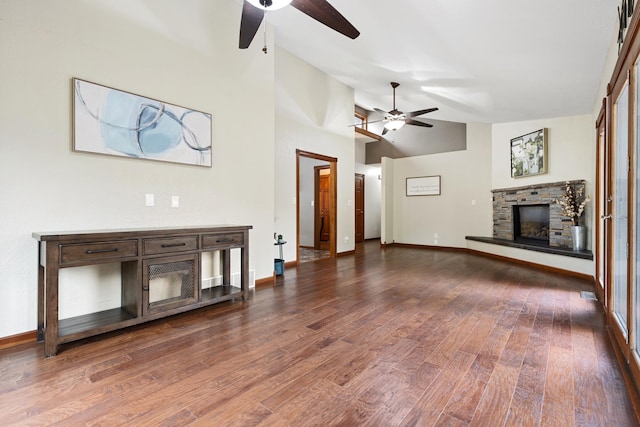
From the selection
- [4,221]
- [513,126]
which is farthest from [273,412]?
[513,126]

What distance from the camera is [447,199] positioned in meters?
7.63

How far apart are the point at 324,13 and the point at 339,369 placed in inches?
98.3

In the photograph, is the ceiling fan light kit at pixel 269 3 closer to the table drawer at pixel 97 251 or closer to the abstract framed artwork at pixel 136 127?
the abstract framed artwork at pixel 136 127

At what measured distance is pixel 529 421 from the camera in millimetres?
1504

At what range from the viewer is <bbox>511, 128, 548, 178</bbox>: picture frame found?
536 centimetres

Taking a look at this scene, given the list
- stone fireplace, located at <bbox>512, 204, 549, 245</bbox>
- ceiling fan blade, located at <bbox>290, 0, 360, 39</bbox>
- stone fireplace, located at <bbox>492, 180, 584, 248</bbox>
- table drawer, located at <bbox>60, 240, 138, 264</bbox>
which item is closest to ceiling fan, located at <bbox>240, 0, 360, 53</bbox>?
ceiling fan blade, located at <bbox>290, 0, 360, 39</bbox>

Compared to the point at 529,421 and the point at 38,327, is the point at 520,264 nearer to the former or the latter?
the point at 529,421

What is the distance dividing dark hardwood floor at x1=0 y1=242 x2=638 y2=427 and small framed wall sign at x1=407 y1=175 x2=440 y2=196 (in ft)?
15.2

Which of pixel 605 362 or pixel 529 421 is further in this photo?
pixel 605 362

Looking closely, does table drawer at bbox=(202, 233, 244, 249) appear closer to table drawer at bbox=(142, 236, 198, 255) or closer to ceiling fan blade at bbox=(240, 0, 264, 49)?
table drawer at bbox=(142, 236, 198, 255)

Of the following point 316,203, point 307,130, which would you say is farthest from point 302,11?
point 316,203

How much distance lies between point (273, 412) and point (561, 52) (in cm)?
401

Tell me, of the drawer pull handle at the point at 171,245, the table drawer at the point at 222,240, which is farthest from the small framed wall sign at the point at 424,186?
the drawer pull handle at the point at 171,245

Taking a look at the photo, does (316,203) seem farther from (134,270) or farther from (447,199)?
(134,270)
